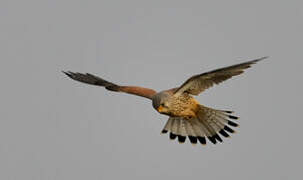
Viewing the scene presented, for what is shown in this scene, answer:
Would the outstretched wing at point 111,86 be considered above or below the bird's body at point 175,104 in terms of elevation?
above

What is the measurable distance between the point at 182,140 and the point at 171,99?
1.34 meters

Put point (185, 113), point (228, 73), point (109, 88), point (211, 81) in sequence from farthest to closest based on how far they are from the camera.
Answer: point (109, 88) → point (185, 113) → point (211, 81) → point (228, 73)

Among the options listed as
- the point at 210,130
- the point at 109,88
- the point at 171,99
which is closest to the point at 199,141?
the point at 210,130

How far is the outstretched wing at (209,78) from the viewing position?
9.06 meters

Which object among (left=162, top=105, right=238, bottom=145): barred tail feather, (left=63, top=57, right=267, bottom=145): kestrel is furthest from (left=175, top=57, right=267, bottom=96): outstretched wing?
(left=162, top=105, right=238, bottom=145): barred tail feather

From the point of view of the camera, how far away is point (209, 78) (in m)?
9.82

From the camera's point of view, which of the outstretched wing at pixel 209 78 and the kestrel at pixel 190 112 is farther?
the kestrel at pixel 190 112

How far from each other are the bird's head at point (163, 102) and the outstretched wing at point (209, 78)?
213 millimetres

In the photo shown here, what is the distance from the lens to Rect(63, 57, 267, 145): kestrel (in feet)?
33.5

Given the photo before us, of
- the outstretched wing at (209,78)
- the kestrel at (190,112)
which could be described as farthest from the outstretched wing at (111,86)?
the outstretched wing at (209,78)

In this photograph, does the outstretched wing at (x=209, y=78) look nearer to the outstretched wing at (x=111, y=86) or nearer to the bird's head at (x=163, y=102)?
the bird's head at (x=163, y=102)

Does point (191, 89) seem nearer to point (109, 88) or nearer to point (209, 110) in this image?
point (209, 110)

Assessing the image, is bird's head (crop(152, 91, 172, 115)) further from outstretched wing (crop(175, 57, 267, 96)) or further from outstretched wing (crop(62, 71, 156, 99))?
outstretched wing (crop(62, 71, 156, 99))

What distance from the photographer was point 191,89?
1043cm
